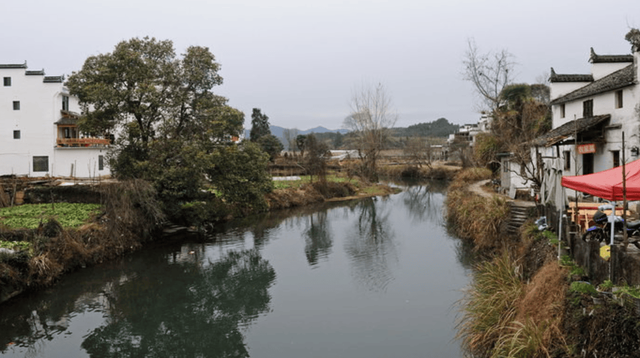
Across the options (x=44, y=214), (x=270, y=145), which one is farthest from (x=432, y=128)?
(x=44, y=214)

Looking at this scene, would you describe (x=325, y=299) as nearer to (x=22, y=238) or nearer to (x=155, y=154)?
(x=22, y=238)

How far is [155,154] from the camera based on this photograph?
22.0 meters

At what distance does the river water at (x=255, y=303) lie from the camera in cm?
1091

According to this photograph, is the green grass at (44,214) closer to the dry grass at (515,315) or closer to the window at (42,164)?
the window at (42,164)

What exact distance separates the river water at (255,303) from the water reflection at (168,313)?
0.10ft

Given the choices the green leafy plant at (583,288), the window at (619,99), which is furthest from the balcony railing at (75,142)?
the green leafy plant at (583,288)

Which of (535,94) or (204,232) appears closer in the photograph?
(204,232)

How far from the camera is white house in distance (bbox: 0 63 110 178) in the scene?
33969 millimetres

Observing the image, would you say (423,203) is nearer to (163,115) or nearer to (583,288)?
(163,115)

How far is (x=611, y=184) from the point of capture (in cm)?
841

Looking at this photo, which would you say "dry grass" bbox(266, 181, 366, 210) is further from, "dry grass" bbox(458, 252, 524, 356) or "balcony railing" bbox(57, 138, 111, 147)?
"dry grass" bbox(458, 252, 524, 356)

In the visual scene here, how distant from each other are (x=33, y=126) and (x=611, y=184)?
38.1m

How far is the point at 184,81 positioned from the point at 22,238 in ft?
35.0

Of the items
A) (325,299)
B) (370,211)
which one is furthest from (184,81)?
(370,211)
